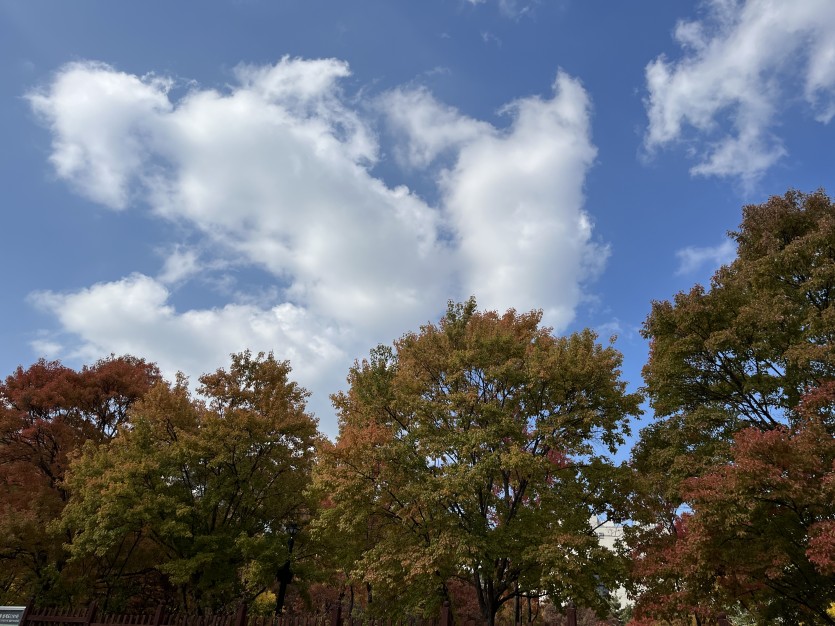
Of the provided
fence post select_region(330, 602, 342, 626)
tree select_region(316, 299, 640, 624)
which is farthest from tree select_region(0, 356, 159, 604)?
fence post select_region(330, 602, 342, 626)

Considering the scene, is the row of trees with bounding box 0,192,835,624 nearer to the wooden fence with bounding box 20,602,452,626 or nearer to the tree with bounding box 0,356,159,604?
the tree with bounding box 0,356,159,604

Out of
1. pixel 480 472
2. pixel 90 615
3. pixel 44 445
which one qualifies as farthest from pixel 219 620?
pixel 44 445

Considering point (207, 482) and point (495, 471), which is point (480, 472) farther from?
point (207, 482)

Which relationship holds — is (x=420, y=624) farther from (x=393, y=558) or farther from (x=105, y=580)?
(x=105, y=580)

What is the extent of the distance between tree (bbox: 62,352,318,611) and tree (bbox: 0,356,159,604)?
1.62 meters

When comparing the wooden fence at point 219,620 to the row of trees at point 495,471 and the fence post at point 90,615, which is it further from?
the row of trees at point 495,471

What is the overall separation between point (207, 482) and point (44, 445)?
29.2 ft

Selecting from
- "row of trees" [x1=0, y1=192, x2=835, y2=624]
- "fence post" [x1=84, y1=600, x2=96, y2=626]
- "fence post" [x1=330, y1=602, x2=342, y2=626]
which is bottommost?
"fence post" [x1=84, y1=600, x2=96, y2=626]

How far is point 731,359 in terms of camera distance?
56.4ft

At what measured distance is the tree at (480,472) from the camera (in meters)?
15.4

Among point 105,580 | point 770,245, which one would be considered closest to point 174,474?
point 105,580

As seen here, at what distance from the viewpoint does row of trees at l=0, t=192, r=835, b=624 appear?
1367cm

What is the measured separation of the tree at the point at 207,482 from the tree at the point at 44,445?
1617 millimetres

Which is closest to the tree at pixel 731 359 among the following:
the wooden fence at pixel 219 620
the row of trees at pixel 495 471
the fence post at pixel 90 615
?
the row of trees at pixel 495 471
